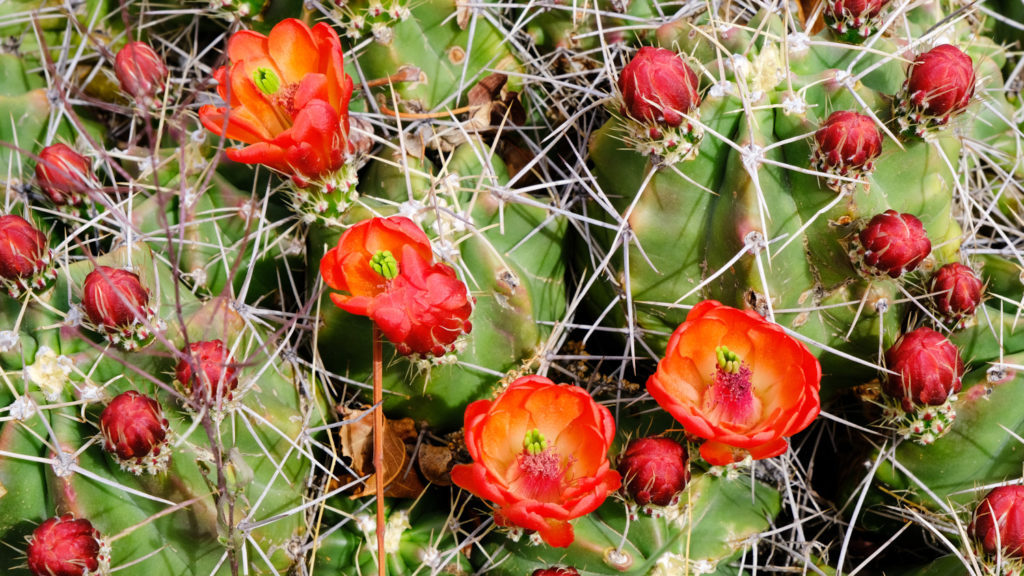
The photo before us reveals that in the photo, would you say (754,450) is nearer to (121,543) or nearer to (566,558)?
(566,558)

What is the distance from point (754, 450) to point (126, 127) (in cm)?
177

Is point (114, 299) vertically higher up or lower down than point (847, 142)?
lower down

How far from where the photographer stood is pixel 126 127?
2.23 metres

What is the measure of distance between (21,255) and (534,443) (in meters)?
1.05

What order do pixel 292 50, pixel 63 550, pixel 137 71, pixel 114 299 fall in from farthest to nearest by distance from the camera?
pixel 137 71
pixel 292 50
pixel 114 299
pixel 63 550

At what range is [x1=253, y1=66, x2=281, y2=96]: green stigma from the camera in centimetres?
164

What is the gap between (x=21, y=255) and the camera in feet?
5.37

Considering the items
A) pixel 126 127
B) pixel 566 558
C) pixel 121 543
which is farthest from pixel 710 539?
pixel 126 127

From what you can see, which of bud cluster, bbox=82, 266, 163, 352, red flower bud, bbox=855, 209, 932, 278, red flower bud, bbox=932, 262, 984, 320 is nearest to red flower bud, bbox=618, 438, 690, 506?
red flower bud, bbox=855, 209, 932, 278

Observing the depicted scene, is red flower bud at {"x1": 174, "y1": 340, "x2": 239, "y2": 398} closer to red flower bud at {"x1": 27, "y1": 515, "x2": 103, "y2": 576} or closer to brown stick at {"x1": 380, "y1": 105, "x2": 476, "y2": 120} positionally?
red flower bud at {"x1": 27, "y1": 515, "x2": 103, "y2": 576}

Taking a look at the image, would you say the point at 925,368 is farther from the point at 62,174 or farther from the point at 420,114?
the point at 62,174

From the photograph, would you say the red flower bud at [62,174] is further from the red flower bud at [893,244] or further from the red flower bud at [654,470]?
the red flower bud at [893,244]

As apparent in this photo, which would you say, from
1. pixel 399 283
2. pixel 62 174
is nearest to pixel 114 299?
pixel 62 174

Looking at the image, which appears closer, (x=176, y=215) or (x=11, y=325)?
(x=11, y=325)
